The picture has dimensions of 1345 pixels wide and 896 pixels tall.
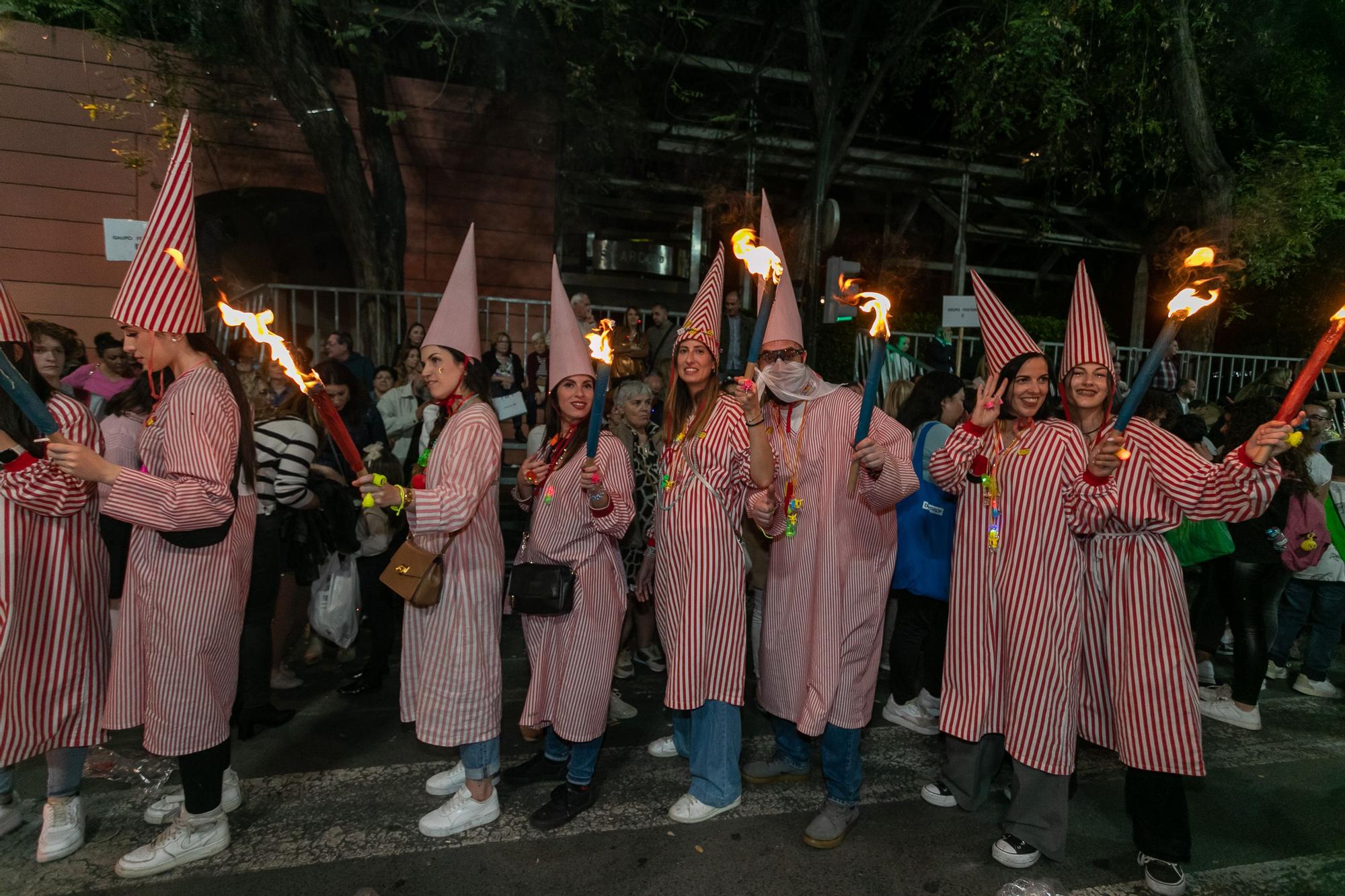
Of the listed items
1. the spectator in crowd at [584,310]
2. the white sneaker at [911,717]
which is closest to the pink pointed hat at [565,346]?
the white sneaker at [911,717]

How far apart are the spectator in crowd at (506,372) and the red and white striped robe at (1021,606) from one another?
5.64 m

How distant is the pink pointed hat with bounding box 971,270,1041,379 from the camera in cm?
375

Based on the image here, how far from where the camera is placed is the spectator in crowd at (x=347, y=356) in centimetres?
671

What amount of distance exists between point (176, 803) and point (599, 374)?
110 inches

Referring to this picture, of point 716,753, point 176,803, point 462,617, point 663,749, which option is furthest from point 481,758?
point 176,803

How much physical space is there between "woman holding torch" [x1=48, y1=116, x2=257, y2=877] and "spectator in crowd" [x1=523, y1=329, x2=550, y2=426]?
5783 millimetres

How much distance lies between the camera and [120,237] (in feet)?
23.1

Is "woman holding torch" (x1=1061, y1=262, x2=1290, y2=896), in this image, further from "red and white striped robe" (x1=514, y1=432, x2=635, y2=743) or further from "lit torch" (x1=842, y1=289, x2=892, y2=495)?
"red and white striped robe" (x1=514, y1=432, x2=635, y2=743)

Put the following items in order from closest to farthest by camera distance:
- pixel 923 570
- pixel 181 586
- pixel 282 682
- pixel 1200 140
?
pixel 181 586
pixel 923 570
pixel 282 682
pixel 1200 140

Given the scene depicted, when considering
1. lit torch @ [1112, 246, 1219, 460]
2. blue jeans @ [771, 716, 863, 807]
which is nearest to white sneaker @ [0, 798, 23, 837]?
blue jeans @ [771, 716, 863, 807]

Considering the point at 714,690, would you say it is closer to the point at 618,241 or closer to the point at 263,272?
the point at 618,241

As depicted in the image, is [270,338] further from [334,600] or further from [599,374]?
[334,600]

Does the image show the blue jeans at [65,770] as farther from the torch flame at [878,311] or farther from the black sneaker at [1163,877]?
the black sneaker at [1163,877]

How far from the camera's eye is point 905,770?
14.0ft
